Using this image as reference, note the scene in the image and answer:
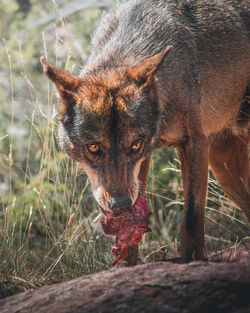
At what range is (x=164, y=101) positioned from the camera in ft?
12.9

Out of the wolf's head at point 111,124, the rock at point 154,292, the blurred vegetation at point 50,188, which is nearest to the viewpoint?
the rock at point 154,292

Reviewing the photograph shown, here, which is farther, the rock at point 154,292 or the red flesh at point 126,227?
the red flesh at point 126,227

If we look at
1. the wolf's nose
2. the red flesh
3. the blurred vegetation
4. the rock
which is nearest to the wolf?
the wolf's nose

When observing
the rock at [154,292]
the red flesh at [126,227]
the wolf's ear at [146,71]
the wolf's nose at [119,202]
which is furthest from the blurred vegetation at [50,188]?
the wolf's ear at [146,71]

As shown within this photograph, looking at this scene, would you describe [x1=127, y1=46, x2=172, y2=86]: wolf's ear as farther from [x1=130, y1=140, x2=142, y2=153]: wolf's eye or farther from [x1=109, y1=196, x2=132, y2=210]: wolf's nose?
[x1=109, y1=196, x2=132, y2=210]: wolf's nose

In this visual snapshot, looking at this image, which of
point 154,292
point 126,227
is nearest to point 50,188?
point 126,227

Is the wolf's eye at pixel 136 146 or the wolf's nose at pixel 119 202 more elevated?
the wolf's eye at pixel 136 146

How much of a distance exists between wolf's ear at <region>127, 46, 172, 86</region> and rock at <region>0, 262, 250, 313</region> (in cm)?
164

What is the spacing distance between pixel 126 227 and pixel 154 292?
1423mm

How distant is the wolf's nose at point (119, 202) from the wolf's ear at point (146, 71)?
992 millimetres

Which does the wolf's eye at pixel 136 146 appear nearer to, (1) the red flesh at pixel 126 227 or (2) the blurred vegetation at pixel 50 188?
(1) the red flesh at pixel 126 227

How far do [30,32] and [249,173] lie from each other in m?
5.04

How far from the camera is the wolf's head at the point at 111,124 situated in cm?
344

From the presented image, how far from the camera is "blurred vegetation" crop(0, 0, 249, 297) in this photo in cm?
422
